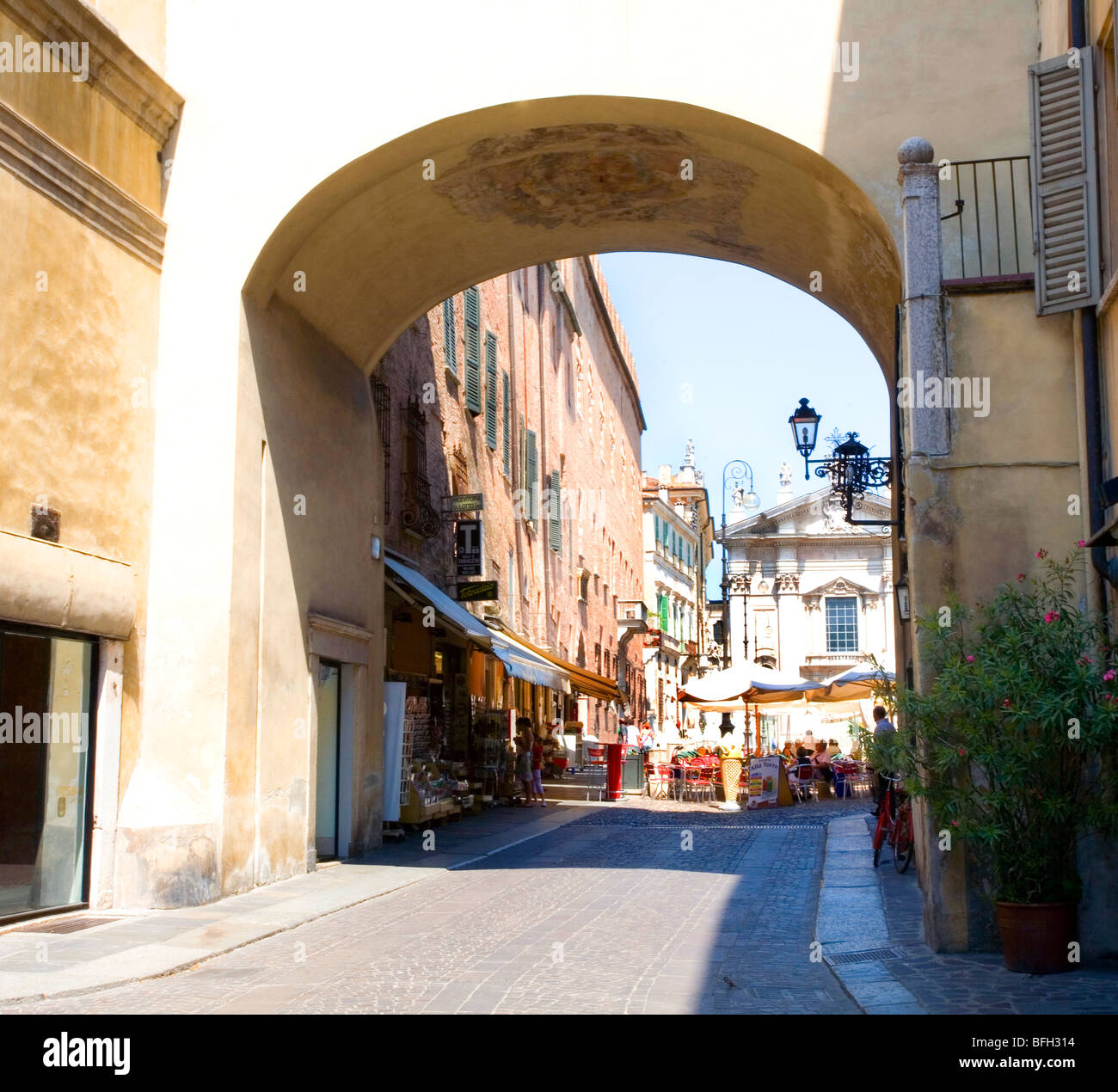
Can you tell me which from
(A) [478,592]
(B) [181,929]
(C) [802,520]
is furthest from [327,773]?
(C) [802,520]

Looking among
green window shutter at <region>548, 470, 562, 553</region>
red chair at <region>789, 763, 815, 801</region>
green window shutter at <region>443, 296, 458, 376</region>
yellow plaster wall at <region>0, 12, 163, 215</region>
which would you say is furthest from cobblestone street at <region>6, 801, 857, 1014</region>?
green window shutter at <region>548, 470, 562, 553</region>

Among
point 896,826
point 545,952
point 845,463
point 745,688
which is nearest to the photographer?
point 545,952

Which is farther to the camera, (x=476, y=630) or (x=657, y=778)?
(x=657, y=778)

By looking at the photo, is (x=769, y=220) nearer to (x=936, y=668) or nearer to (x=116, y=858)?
(x=936, y=668)

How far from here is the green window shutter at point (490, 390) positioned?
24.3 meters

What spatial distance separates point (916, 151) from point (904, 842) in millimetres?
6405

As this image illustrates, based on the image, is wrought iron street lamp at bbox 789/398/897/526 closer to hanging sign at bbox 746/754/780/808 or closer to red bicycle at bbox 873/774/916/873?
red bicycle at bbox 873/774/916/873

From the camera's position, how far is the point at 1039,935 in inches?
299

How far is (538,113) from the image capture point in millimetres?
11578

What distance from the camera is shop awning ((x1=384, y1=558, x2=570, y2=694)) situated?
17094 mm

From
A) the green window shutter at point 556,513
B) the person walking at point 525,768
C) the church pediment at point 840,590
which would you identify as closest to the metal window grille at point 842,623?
the church pediment at point 840,590

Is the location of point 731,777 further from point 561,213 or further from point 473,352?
point 561,213

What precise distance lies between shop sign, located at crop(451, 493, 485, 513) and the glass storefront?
10.2 m

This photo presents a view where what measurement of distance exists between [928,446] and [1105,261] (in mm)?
1533
